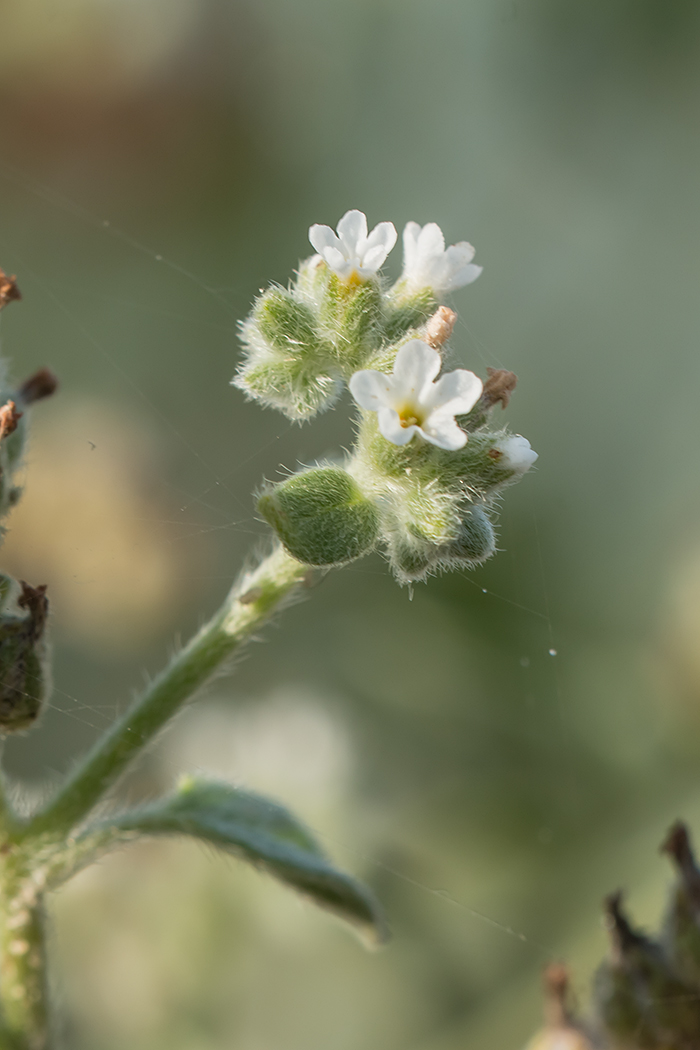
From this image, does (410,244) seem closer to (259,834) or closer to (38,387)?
(38,387)

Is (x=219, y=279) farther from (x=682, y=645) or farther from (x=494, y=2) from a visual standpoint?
(x=682, y=645)

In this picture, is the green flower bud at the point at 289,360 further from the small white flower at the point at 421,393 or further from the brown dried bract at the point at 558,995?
the brown dried bract at the point at 558,995

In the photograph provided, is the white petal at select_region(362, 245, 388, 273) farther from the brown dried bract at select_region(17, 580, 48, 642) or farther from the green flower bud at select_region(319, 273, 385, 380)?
the brown dried bract at select_region(17, 580, 48, 642)

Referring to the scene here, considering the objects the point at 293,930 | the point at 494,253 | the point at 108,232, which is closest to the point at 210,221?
the point at 108,232

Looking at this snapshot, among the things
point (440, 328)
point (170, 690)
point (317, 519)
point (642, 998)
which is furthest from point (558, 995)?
point (440, 328)

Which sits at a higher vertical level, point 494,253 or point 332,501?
point 494,253

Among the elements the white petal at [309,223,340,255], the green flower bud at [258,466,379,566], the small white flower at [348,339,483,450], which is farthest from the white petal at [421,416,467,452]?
the white petal at [309,223,340,255]
